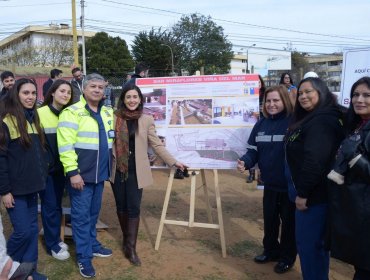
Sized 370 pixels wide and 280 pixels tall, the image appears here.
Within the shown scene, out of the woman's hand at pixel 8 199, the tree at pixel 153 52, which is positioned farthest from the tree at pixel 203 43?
the woman's hand at pixel 8 199

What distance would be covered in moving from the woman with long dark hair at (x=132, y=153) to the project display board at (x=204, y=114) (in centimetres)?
31

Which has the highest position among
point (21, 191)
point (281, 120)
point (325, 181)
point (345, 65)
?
point (345, 65)

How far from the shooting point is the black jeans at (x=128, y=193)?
391 centimetres

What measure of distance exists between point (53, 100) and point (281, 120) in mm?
2342

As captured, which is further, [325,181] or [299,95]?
[299,95]

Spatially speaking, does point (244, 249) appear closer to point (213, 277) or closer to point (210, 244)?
point (210, 244)

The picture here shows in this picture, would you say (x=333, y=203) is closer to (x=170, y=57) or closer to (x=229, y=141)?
(x=229, y=141)

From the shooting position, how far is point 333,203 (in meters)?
2.47

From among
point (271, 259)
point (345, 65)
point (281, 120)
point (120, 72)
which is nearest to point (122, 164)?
point (281, 120)

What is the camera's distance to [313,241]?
2859mm

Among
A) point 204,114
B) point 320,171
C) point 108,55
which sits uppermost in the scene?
point 108,55

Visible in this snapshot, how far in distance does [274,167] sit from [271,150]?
17 cm

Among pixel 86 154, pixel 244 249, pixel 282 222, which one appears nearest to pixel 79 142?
pixel 86 154

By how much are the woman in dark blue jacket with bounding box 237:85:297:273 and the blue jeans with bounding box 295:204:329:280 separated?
82 centimetres
